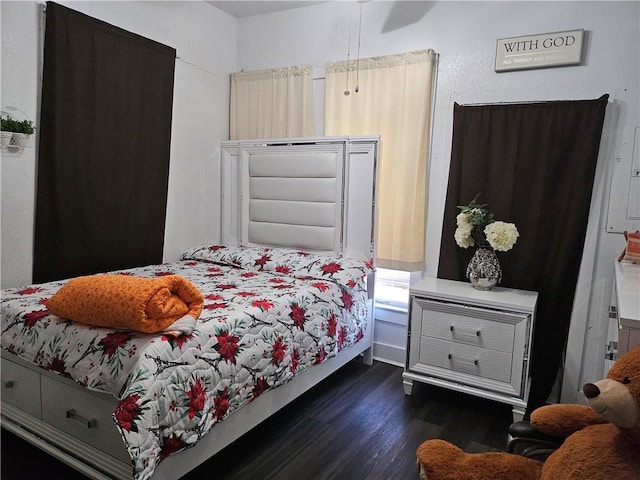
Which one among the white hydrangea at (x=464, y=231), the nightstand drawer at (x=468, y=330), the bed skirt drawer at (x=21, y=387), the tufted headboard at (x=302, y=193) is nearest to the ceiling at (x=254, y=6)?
the tufted headboard at (x=302, y=193)

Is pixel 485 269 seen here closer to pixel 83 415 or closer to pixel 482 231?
pixel 482 231

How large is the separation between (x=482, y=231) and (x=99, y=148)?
2.43 meters

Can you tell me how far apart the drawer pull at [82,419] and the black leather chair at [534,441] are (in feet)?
5.04

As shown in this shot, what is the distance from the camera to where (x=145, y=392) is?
5.18 feet

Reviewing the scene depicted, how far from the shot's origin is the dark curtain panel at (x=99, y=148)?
2.59 m

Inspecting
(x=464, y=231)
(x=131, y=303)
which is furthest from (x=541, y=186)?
(x=131, y=303)

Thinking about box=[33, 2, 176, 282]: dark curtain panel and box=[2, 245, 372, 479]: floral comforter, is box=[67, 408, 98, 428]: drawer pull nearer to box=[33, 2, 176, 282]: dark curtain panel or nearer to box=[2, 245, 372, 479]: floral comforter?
box=[2, 245, 372, 479]: floral comforter

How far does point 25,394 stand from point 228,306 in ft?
3.20

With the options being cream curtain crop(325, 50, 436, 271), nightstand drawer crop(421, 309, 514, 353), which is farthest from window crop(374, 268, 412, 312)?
nightstand drawer crop(421, 309, 514, 353)

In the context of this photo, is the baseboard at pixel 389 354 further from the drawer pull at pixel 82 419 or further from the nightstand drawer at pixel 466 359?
the drawer pull at pixel 82 419

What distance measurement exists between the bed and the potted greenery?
0.79 m

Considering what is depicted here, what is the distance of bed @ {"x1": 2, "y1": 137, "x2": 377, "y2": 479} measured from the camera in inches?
65.8

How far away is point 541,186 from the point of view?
8.80 ft

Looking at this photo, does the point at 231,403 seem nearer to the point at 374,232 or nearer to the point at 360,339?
the point at 360,339
